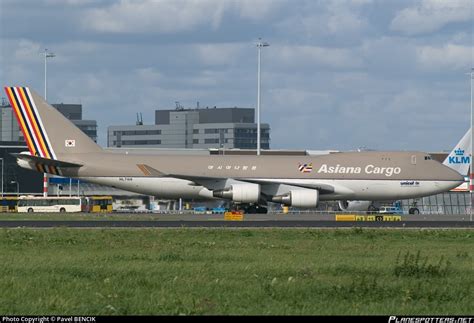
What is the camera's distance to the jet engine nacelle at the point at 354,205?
7919 cm

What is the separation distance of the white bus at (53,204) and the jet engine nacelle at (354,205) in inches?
1043

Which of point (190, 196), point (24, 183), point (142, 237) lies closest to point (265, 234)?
point (142, 237)

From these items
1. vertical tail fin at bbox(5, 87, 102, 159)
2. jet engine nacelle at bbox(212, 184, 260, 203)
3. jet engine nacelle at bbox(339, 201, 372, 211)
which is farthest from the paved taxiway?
jet engine nacelle at bbox(339, 201, 372, 211)

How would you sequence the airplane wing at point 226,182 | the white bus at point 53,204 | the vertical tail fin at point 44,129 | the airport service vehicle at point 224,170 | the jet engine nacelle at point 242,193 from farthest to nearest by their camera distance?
1. the white bus at point 53,204
2. the vertical tail fin at point 44,129
3. the airport service vehicle at point 224,170
4. the airplane wing at point 226,182
5. the jet engine nacelle at point 242,193

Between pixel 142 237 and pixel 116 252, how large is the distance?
25.6 ft

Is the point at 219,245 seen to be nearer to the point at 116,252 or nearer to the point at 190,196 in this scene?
the point at 116,252

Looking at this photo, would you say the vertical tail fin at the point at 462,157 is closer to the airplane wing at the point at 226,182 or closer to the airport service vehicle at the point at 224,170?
the airport service vehicle at the point at 224,170

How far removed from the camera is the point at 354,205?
3145 inches

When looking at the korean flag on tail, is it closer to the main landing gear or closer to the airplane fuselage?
the airplane fuselage

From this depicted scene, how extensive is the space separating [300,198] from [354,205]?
43.9ft

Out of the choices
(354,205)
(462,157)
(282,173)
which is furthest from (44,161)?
(462,157)

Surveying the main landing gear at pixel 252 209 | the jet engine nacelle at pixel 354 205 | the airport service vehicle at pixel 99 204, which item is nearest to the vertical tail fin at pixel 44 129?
the main landing gear at pixel 252 209

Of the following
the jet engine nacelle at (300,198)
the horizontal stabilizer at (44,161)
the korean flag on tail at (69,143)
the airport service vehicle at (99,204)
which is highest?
the korean flag on tail at (69,143)

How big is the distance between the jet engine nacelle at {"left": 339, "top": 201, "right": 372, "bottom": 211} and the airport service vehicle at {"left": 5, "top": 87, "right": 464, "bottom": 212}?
22.1 feet
